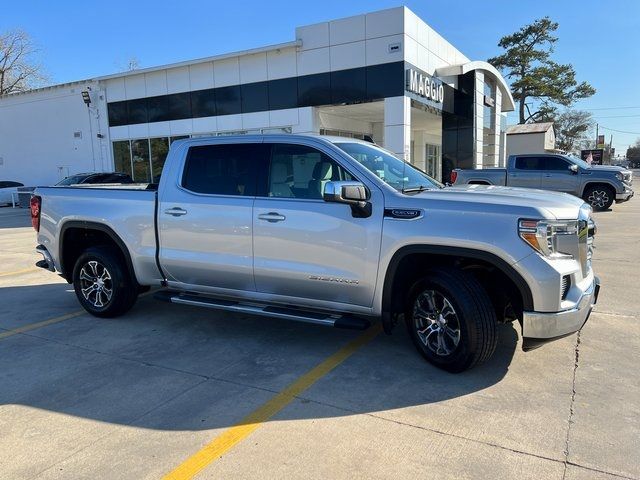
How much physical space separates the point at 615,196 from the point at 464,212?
1553 centimetres

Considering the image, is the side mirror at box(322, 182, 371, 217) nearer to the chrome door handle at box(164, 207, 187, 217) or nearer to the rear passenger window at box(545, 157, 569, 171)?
the chrome door handle at box(164, 207, 187, 217)

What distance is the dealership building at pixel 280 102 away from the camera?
17812 mm

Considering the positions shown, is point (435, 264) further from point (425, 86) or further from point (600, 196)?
point (425, 86)

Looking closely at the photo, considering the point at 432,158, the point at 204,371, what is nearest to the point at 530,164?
the point at 204,371

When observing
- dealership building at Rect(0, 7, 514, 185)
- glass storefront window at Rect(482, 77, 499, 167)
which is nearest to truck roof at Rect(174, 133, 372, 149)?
dealership building at Rect(0, 7, 514, 185)

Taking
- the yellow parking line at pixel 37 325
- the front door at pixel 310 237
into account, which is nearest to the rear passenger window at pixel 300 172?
the front door at pixel 310 237

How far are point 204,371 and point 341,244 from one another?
1.57 meters

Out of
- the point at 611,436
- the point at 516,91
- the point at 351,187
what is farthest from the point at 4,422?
the point at 516,91

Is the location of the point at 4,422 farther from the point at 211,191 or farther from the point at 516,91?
the point at 516,91

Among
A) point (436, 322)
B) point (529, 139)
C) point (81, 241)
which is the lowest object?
point (436, 322)

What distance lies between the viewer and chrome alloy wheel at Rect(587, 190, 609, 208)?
16.9 metres

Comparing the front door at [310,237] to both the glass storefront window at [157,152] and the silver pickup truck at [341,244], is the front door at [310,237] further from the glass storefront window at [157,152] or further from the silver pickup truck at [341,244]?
the glass storefront window at [157,152]

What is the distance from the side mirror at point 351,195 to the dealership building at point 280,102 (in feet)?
46.2

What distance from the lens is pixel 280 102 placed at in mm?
19875
